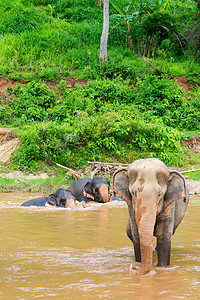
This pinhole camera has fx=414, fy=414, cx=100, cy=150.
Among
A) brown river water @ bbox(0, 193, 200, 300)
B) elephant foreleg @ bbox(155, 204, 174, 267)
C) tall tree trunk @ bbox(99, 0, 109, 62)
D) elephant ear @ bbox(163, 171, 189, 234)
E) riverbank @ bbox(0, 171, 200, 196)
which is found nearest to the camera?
brown river water @ bbox(0, 193, 200, 300)

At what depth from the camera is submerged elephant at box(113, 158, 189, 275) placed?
414cm

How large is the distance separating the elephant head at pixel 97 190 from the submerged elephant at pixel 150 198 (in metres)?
5.64

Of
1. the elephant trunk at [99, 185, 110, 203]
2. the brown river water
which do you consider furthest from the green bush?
the brown river water

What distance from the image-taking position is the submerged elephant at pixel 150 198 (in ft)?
13.6

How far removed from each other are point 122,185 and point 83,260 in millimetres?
1106

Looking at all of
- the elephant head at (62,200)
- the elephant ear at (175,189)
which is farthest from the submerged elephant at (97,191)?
the elephant ear at (175,189)

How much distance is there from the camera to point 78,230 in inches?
288

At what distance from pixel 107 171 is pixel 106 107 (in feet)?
18.3

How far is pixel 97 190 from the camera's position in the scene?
1063cm

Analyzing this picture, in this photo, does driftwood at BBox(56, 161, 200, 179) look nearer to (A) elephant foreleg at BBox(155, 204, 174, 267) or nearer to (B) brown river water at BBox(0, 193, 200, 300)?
(B) brown river water at BBox(0, 193, 200, 300)

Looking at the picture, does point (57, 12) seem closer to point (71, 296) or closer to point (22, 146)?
point (22, 146)

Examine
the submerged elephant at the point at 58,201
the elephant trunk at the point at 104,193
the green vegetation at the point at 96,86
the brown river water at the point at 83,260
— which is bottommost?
the brown river water at the point at 83,260

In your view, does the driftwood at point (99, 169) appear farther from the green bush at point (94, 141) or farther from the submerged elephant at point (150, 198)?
the submerged elephant at point (150, 198)

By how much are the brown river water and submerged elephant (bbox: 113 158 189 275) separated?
28 centimetres
